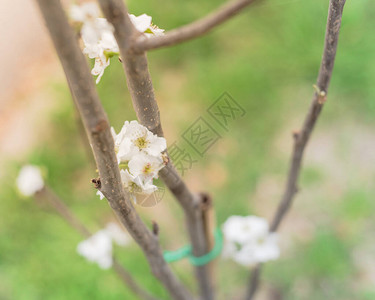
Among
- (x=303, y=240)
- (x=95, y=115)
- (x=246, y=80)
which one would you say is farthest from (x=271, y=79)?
(x=95, y=115)

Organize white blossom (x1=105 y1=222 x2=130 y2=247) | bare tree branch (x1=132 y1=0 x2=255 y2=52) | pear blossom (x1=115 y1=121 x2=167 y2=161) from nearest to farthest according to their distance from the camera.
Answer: bare tree branch (x1=132 y1=0 x2=255 y2=52) → pear blossom (x1=115 y1=121 x2=167 y2=161) → white blossom (x1=105 y1=222 x2=130 y2=247)

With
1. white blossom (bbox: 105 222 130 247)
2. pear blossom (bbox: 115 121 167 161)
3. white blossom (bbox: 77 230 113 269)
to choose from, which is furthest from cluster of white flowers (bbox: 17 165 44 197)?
pear blossom (bbox: 115 121 167 161)

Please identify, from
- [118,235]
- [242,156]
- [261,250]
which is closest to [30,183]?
[118,235]

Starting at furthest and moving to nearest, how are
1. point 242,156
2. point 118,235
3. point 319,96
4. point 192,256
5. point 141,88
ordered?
point 242,156 → point 118,235 → point 192,256 → point 319,96 → point 141,88

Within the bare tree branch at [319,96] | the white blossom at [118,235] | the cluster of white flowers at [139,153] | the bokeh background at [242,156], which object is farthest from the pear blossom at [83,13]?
the bokeh background at [242,156]

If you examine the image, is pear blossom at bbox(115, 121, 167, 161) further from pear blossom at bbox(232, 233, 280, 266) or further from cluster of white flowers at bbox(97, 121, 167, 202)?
pear blossom at bbox(232, 233, 280, 266)

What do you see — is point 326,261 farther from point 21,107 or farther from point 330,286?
point 21,107

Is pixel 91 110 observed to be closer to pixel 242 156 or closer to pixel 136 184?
pixel 136 184
